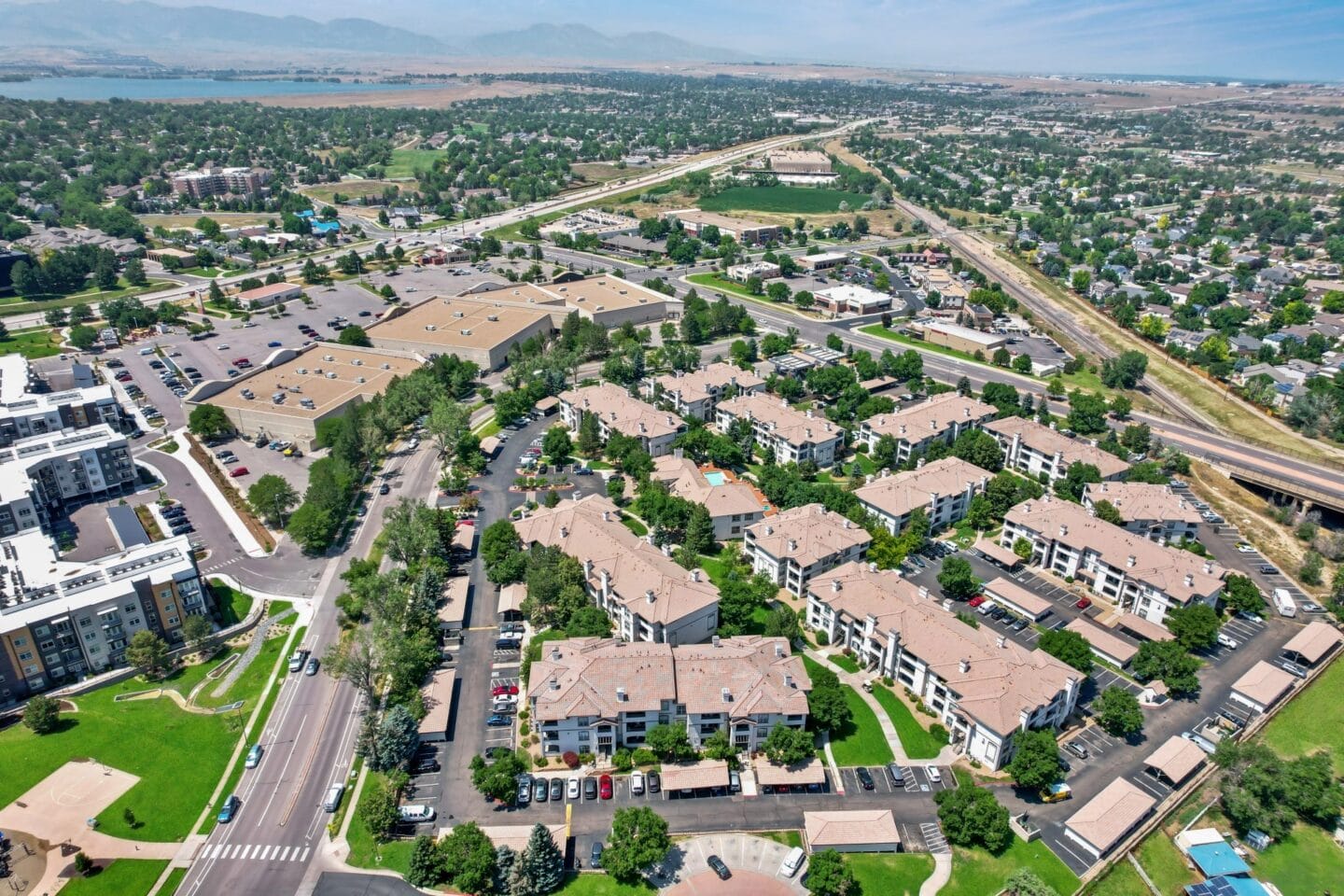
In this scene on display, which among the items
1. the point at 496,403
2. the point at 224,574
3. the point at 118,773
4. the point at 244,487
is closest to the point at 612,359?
the point at 496,403

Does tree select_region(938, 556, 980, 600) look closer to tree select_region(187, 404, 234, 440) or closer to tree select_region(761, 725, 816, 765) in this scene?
tree select_region(761, 725, 816, 765)

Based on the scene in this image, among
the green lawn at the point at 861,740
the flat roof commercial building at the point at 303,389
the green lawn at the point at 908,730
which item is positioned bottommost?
the green lawn at the point at 861,740

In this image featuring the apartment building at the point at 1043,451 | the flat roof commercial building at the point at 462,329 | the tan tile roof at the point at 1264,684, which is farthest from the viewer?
the flat roof commercial building at the point at 462,329

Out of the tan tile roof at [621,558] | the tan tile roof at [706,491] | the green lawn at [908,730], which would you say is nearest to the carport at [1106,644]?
the green lawn at [908,730]

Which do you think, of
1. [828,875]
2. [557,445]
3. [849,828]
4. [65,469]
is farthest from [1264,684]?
[65,469]

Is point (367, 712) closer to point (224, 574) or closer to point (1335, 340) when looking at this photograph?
point (224, 574)

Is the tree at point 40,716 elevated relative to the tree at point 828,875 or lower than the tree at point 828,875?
lower

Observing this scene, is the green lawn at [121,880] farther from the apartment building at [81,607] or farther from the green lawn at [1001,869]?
the green lawn at [1001,869]
